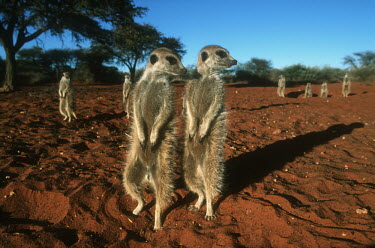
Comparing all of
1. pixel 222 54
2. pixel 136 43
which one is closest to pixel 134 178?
pixel 222 54

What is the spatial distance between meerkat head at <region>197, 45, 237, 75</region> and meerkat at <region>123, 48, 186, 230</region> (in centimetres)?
35

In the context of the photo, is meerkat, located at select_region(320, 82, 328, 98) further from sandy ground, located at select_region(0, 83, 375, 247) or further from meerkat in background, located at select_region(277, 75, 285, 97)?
sandy ground, located at select_region(0, 83, 375, 247)

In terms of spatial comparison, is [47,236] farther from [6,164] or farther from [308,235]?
[308,235]

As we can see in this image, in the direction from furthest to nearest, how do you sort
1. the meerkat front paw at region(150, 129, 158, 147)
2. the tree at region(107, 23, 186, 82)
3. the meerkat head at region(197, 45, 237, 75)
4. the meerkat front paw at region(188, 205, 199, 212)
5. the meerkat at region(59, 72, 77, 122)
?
the tree at region(107, 23, 186, 82), the meerkat at region(59, 72, 77, 122), the meerkat front paw at region(188, 205, 199, 212), the meerkat head at region(197, 45, 237, 75), the meerkat front paw at region(150, 129, 158, 147)

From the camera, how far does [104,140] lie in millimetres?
5711

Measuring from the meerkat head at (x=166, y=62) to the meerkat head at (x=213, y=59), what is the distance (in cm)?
34

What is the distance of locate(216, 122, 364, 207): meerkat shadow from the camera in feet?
13.0

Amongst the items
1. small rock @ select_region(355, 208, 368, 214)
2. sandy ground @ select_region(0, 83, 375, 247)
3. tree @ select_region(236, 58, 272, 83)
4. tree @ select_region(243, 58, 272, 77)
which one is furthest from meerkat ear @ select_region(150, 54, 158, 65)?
tree @ select_region(243, 58, 272, 77)

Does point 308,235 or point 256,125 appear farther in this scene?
point 256,125

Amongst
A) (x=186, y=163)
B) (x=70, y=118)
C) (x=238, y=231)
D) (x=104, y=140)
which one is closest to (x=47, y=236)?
(x=186, y=163)

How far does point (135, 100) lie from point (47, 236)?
1.64 metres

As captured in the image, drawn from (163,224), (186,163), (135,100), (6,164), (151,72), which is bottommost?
(163,224)

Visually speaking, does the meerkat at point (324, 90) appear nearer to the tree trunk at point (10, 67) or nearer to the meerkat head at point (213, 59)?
the meerkat head at point (213, 59)

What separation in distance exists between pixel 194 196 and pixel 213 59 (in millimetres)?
1876
